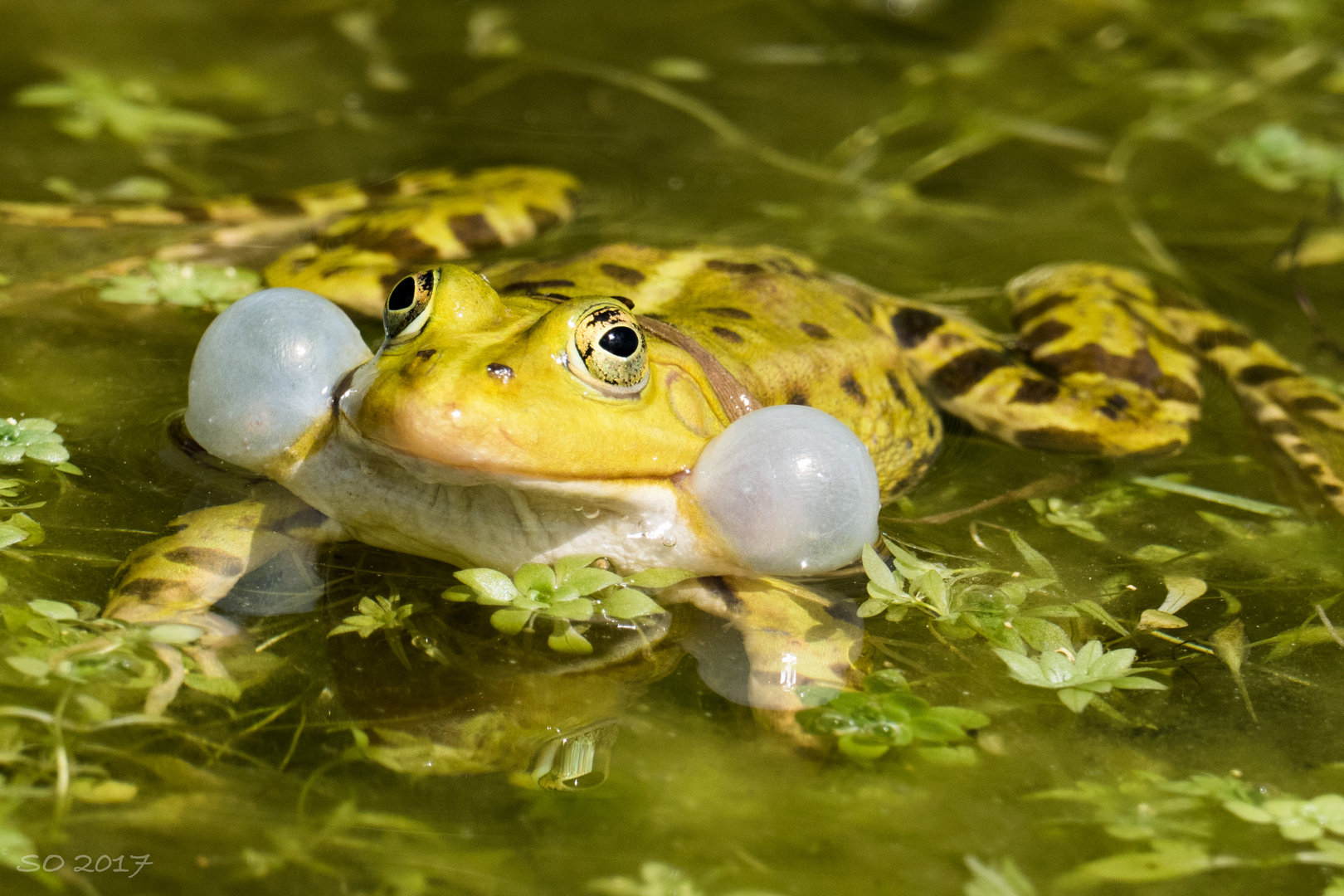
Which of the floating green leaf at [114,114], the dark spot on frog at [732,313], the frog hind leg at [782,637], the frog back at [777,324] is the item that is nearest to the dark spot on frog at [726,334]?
the frog back at [777,324]

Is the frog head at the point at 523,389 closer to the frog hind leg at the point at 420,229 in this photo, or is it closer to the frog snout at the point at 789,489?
the frog snout at the point at 789,489

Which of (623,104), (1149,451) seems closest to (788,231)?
(623,104)

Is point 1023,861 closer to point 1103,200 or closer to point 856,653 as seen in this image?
point 856,653

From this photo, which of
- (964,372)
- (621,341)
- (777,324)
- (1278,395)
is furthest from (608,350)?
Answer: (1278,395)

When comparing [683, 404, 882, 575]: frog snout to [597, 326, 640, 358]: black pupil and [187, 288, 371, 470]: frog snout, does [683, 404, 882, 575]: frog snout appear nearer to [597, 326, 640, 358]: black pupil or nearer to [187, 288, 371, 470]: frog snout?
[597, 326, 640, 358]: black pupil

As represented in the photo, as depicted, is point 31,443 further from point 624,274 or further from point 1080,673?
point 1080,673

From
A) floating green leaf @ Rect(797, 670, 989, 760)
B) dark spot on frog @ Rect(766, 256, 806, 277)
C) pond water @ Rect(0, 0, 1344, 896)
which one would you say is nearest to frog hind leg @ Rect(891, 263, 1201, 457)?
pond water @ Rect(0, 0, 1344, 896)

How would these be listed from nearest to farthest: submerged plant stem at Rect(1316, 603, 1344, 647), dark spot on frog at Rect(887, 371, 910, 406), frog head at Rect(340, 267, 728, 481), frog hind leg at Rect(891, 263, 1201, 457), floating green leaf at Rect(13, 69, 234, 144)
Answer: frog head at Rect(340, 267, 728, 481)
submerged plant stem at Rect(1316, 603, 1344, 647)
dark spot on frog at Rect(887, 371, 910, 406)
frog hind leg at Rect(891, 263, 1201, 457)
floating green leaf at Rect(13, 69, 234, 144)

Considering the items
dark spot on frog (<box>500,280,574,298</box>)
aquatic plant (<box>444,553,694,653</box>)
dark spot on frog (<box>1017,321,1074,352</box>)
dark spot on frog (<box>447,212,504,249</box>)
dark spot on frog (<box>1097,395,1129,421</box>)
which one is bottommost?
aquatic plant (<box>444,553,694,653</box>)
